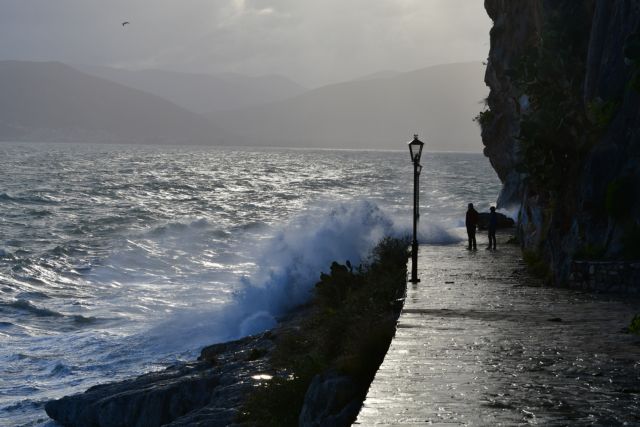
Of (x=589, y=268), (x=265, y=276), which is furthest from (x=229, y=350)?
(x=265, y=276)

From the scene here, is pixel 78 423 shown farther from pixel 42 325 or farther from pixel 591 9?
pixel 591 9

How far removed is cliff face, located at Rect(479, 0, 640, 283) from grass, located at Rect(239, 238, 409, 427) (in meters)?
3.75

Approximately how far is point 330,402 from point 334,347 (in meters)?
3.50

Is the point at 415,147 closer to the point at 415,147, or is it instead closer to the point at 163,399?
the point at 415,147

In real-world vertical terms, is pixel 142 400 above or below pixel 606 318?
below

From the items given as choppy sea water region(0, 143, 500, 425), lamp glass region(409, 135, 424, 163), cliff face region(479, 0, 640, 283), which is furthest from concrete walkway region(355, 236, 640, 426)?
choppy sea water region(0, 143, 500, 425)

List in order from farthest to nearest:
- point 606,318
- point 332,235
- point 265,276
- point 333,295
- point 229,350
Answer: point 332,235 → point 265,276 → point 333,295 → point 229,350 → point 606,318

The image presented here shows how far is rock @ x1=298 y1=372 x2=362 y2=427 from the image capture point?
11.1 meters

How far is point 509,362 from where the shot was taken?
11.1m

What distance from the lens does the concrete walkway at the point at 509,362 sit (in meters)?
8.82

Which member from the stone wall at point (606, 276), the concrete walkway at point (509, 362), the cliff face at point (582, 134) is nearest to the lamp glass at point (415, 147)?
the cliff face at point (582, 134)

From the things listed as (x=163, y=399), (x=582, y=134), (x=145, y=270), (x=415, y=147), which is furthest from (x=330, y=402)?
(x=145, y=270)

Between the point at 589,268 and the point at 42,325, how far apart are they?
53.2ft

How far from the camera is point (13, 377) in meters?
21.4
